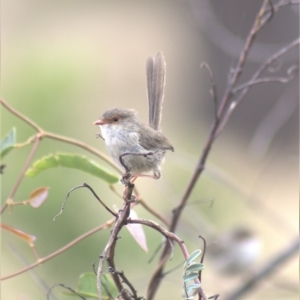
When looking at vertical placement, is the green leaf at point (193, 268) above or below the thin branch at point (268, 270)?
below

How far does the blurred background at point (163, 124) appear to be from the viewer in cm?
219

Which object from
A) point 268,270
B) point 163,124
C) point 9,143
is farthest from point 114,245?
point 163,124

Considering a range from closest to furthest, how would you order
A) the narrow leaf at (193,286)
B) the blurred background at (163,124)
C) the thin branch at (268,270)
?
the narrow leaf at (193,286) → the thin branch at (268,270) → the blurred background at (163,124)

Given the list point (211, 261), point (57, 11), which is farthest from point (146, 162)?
point (57, 11)

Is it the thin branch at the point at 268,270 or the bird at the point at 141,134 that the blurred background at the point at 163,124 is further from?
the bird at the point at 141,134

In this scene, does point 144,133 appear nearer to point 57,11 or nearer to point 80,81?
point 80,81

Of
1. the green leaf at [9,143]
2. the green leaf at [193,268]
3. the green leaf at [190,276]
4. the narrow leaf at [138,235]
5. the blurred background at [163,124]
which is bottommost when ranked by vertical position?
the green leaf at [190,276]

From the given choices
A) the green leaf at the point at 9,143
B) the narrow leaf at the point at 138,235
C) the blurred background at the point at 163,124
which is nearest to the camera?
the narrow leaf at the point at 138,235

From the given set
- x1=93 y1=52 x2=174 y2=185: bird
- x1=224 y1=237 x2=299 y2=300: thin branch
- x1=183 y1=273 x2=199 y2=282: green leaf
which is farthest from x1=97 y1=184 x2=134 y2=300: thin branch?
x1=224 y1=237 x2=299 y2=300: thin branch

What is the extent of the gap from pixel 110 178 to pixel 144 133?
0.52 feet

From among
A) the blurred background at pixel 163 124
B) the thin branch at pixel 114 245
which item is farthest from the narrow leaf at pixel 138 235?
the blurred background at pixel 163 124

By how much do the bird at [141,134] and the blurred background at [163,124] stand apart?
0.16 metres

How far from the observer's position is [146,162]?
111 cm

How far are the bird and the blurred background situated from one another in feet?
0.53
